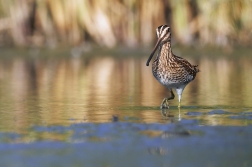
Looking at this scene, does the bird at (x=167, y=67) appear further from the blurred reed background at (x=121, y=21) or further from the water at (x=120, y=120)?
the blurred reed background at (x=121, y=21)

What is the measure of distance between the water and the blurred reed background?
2152 mm

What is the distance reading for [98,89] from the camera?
11.7m

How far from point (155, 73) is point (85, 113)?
3.61 feet

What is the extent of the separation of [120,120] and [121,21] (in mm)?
9947

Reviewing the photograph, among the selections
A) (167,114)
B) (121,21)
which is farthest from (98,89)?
(121,21)

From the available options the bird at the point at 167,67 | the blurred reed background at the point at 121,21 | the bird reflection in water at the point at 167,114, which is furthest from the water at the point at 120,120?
the blurred reed background at the point at 121,21

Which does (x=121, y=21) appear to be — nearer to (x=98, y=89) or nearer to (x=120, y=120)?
(x=98, y=89)

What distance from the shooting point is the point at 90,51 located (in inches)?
712

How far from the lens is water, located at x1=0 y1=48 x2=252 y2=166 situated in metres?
6.11

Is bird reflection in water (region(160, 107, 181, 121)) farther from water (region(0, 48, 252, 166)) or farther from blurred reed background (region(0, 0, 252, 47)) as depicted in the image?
blurred reed background (region(0, 0, 252, 47))

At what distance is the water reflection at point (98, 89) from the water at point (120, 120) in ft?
0.04

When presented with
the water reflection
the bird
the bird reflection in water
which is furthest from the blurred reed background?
the bird reflection in water

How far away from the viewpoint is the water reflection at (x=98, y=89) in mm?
8500

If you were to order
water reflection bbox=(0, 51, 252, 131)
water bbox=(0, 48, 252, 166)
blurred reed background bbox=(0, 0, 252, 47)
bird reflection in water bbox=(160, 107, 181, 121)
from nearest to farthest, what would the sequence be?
water bbox=(0, 48, 252, 166), bird reflection in water bbox=(160, 107, 181, 121), water reflection bbox=(0, 51, 252, 131), blurred reed background bbox=(0, 0, 252, 47)
